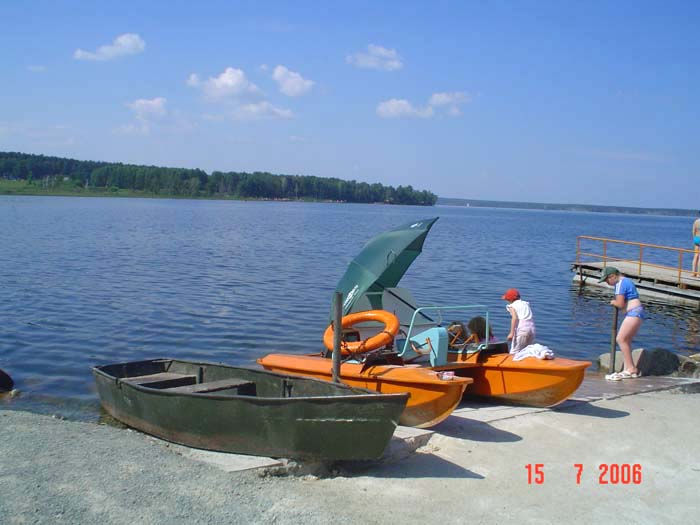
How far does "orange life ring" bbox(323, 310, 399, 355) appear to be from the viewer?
10500mm

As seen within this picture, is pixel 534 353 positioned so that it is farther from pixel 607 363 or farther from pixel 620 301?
pixel 607 363

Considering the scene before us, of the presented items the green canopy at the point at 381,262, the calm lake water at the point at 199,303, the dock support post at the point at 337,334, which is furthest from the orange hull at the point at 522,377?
the calm lake water at the point at 199,303

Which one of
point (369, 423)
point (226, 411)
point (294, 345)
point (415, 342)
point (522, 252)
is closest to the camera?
point (369, 423)

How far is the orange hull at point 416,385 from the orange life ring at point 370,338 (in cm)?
41

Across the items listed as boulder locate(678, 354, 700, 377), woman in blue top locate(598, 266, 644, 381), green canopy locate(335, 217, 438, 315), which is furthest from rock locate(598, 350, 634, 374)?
green canopy locate(335, 217, 438, 315)

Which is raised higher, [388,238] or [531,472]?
[388,238]

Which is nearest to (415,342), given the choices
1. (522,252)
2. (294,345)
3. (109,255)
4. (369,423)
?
(369,423)

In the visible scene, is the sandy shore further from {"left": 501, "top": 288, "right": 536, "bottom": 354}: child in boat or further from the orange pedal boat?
{"left": 501, "top": 288, "right": 536, "bottom": 354}: child in boat

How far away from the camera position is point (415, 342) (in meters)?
10.8

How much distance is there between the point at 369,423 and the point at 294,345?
9925 millimetres

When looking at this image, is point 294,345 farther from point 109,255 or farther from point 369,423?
point 109,255

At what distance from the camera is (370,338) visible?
1074cm
